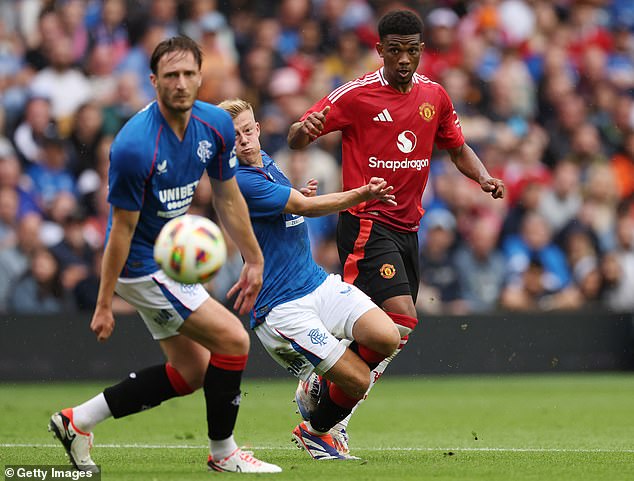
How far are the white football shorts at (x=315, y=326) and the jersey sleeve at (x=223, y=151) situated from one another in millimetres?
1145

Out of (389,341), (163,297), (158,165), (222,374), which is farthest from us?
(389,341)

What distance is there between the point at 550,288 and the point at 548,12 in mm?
4855

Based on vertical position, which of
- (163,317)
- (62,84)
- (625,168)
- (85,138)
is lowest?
(625,168)

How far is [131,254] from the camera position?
6742 mm

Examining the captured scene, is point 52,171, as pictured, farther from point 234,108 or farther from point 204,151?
point 204,151


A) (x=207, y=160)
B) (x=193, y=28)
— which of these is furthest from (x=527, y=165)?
(x=207, y=160)

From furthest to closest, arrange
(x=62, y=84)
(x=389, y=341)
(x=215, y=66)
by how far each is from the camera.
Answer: (x=215, y=66) < (x=62, y=84) < (x=389, y=341)

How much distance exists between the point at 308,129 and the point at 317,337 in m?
1.46

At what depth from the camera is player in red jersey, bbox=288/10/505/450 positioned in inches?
329

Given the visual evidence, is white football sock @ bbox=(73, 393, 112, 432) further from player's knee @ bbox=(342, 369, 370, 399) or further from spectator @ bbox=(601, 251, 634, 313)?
spectator @ bbox=(601, 251, 634, 313)

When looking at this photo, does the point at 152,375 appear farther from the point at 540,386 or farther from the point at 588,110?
the point at 588,110

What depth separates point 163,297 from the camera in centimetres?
667

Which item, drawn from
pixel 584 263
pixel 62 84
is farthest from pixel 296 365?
pixel 584 263

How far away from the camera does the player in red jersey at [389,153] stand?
329 inches
